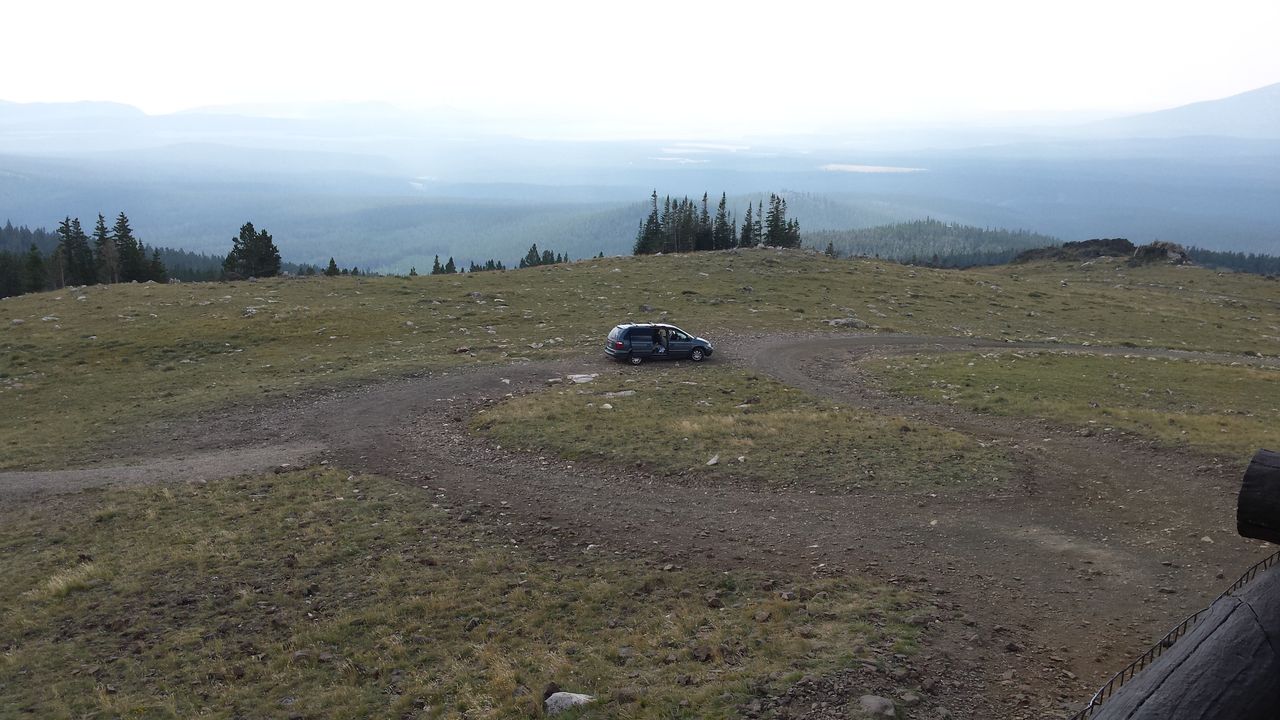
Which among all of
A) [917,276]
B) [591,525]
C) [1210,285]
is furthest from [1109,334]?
[1210,285]

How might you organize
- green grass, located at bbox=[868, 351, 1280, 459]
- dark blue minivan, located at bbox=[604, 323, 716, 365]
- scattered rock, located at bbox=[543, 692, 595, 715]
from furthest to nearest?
dark blue minivan, located at bbox=[604, 323, 716, 365] → green grass, located at bbox=[868, 351, 1280, 459] → scattered rock, located at bbox=[543, 692, 595, 715]

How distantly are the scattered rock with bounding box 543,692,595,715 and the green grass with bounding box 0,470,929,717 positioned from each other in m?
0.20

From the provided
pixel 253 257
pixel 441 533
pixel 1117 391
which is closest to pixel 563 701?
pixel 441 533

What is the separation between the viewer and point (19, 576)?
50.7ft

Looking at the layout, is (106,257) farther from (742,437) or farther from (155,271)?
(742,437)

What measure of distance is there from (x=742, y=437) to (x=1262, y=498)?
58.0ft

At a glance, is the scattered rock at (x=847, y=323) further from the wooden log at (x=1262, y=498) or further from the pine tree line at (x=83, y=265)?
the pine tree line at (x=83, y=265)

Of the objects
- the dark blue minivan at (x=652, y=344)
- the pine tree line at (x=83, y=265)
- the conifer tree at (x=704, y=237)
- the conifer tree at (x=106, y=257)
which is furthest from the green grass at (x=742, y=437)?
the conifer tree at (x=704, y=237)

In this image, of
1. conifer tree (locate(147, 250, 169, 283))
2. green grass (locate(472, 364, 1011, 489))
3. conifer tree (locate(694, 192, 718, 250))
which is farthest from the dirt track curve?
conifer tree (locate(694, 192, 718, 250))

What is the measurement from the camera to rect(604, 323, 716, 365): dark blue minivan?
36.5 meters

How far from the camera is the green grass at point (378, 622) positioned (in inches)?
420

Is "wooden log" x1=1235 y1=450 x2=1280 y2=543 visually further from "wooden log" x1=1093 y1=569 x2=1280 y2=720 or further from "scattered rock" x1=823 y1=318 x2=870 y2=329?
"scattered rock" x1=823 y1=318 x2=870 y2=329

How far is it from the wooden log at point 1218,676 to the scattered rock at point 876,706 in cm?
446

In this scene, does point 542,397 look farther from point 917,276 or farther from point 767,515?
point 917,276
